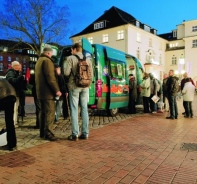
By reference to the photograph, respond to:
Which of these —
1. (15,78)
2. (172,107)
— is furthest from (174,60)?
(15,78)

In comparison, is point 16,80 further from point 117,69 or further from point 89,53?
point 117,69

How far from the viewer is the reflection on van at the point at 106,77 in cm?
948

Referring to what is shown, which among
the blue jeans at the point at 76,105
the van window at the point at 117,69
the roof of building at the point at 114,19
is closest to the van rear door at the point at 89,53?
the van window at the point at 117,69

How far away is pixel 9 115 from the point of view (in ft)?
15.6

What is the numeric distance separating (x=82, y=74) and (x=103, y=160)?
215 cm

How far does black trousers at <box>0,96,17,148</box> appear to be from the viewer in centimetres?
471

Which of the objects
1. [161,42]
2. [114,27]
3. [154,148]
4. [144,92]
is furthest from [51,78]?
[161,42]

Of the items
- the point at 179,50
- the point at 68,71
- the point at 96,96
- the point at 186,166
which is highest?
the point at 179,50

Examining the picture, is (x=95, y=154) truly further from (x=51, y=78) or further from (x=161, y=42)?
(x=161, y=42)

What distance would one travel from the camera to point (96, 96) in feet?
31.2

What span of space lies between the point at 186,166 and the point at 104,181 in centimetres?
153

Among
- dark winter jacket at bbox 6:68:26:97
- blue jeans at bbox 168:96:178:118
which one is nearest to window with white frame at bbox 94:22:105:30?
blue jeans at bbox 168:96:178:118

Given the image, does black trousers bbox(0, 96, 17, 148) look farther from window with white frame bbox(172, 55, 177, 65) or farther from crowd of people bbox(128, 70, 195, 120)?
window with white frame bbox(172, 55, 177, 65)

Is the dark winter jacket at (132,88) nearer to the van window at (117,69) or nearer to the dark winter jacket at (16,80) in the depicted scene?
the van window at (117,69)
